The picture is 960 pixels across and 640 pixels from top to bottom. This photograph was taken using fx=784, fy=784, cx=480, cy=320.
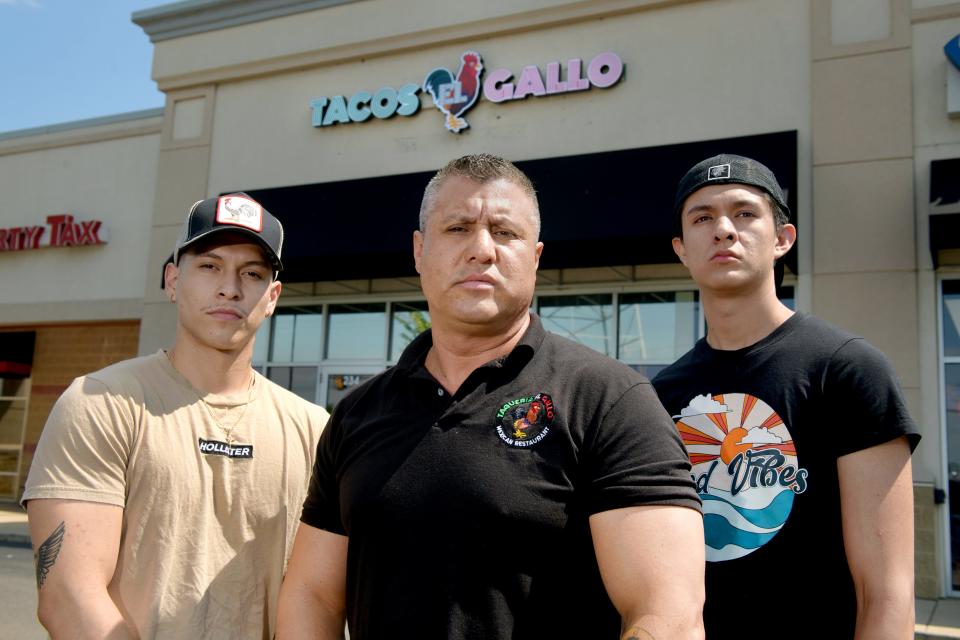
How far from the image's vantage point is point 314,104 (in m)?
12.5

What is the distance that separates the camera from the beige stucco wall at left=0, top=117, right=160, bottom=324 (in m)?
13.9

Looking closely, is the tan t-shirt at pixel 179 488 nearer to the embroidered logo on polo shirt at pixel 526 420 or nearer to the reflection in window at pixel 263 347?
the embroidered logo on polo shirt at pixel 526 420

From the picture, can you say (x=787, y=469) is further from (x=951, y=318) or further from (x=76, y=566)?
(x=951, y=318)

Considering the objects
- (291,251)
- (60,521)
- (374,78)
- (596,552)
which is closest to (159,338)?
(291,251)

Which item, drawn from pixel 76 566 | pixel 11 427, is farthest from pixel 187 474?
pixel 11 427

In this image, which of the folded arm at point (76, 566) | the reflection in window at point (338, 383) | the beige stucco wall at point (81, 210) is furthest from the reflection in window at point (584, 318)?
the folded arm at point (76, 566)

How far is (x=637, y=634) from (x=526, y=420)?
54 cm

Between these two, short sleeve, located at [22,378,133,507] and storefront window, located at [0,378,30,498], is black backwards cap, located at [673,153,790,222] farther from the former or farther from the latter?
storefront window, located at [0,378,30,498]

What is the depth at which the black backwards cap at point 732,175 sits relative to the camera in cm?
250

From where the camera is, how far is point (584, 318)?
10766 mm

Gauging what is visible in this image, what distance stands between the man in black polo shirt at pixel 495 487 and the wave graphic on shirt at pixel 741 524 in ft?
1.87

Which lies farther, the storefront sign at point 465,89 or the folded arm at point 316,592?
the storefront sign at point 465,89

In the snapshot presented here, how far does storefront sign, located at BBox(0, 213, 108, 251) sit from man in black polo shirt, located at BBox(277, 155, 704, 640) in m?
13.6

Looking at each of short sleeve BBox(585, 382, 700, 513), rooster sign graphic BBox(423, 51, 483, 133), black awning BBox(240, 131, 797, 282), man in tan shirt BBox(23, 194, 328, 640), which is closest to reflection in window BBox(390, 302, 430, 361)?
black awning BBox(240, 131, 797, 282)
